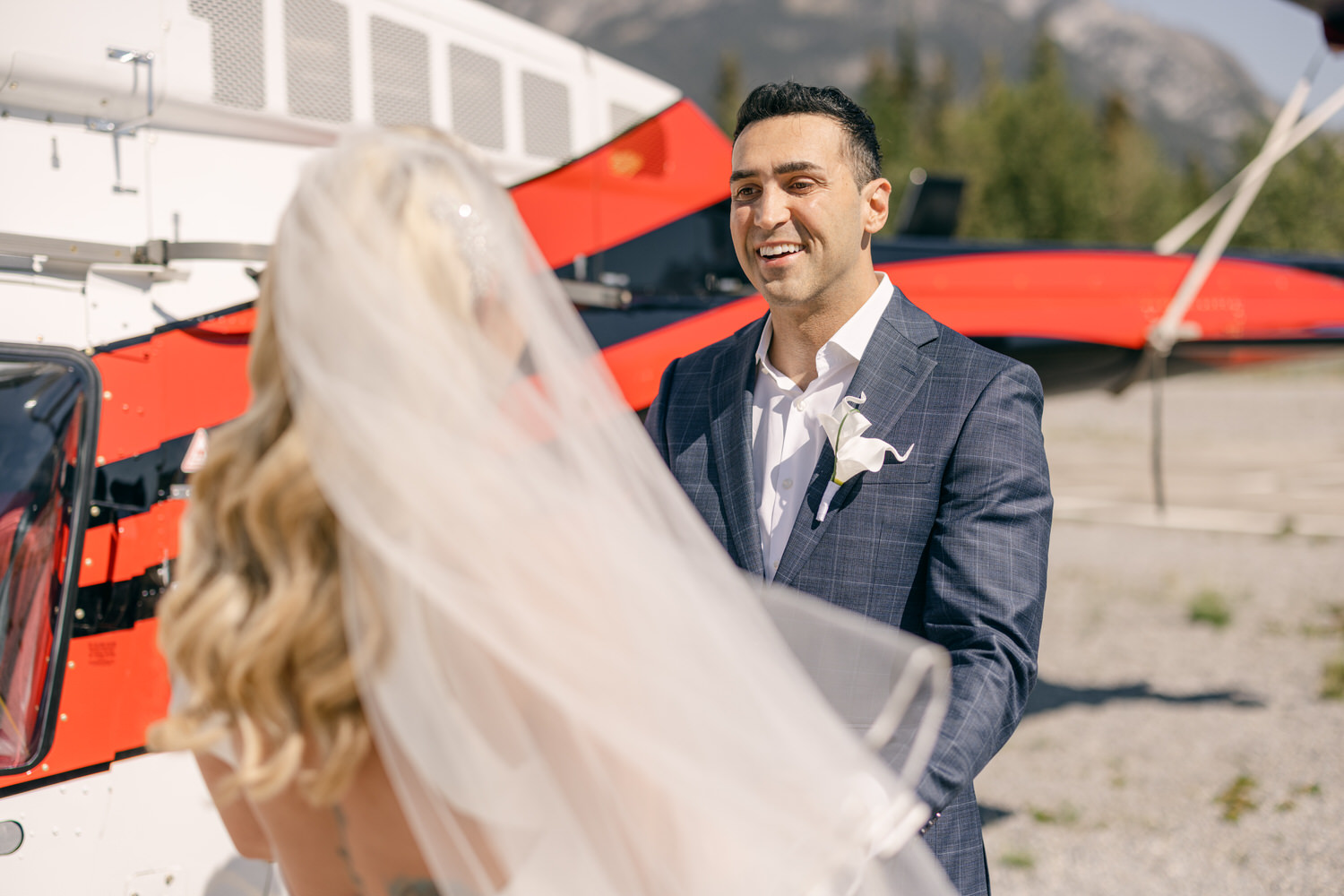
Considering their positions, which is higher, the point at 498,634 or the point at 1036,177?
the point at 1036,177

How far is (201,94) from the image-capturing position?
2523 mm

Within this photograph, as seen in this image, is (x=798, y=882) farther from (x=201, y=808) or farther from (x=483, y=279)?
(x=201, y=808)

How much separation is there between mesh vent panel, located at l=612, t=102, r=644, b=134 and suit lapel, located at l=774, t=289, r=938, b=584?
7.36 feet

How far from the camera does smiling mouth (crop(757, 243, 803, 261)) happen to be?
5.88 ft

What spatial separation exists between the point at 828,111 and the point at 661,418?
2.30ft

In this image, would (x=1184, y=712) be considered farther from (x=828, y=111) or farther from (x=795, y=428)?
(x=828, y=111)

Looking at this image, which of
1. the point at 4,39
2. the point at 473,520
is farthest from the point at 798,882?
the point at 4,39

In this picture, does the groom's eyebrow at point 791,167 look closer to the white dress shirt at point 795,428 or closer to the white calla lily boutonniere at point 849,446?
the white dress shirt at point 795,428

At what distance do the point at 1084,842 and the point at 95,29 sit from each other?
4.80 m

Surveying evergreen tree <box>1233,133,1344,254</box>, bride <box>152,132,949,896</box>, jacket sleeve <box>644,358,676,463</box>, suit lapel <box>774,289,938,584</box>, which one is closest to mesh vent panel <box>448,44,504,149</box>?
jacket sleeve <box>644,358,676,463</box>

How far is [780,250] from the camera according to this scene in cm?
180

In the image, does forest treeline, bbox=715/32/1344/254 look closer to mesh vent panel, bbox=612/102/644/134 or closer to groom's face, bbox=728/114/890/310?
mesh vent panel, bbox=612/102/644/134

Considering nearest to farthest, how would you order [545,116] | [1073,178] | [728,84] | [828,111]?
[828,111] → [545,116] → [1073,178] → [728,84]

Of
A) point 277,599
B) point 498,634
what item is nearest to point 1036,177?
point 498,634
